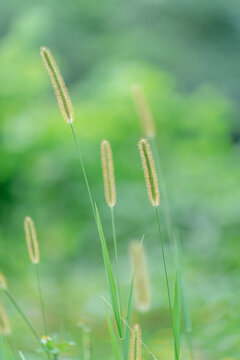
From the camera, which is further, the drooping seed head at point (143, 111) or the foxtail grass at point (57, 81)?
the drooping seed head at point (143, 111)

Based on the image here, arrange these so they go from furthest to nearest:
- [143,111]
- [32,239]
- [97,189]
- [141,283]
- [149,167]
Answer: [97,189]
[143,111]
[141,283]
[32,239]
[149,167]

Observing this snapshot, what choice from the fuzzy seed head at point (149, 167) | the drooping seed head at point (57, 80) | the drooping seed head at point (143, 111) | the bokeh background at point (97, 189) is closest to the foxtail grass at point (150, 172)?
the fuzzy seed head at point (149, 167)

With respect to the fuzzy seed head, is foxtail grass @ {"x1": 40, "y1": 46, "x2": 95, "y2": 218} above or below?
above

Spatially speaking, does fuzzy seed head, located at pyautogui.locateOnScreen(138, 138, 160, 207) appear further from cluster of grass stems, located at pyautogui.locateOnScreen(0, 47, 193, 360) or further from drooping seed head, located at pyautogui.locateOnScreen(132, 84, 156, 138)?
drooping seed head, located at pyautogui.locateOnScreen(132, 84, 156, 138)

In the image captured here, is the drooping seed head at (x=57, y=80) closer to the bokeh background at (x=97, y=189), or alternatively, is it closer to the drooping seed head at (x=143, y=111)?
the drooping seed head at (x=143, y=111)

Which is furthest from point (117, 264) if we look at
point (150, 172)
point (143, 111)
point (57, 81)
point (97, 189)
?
point (97, 189)

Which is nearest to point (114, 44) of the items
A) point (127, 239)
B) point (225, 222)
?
point (127, 239)

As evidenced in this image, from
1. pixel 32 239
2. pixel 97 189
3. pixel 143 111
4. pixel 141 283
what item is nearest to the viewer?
pixel 32 239

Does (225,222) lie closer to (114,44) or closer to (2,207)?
(2,207)

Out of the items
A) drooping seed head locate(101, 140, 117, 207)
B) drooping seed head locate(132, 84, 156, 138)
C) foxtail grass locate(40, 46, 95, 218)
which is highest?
drooping seed head locate(132, 84, 156, 138)

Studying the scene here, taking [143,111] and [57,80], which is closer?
[57,80]

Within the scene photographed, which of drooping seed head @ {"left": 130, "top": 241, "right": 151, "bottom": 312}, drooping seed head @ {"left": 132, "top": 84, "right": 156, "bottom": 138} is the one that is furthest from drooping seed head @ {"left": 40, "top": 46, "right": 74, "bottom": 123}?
drooping seed head @ {"left": 132, "top": 84, "right": 156, "bottom": 138}

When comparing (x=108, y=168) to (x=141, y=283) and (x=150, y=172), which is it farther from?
(x=141, y=283)

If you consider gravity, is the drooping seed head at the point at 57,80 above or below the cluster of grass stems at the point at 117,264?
above
